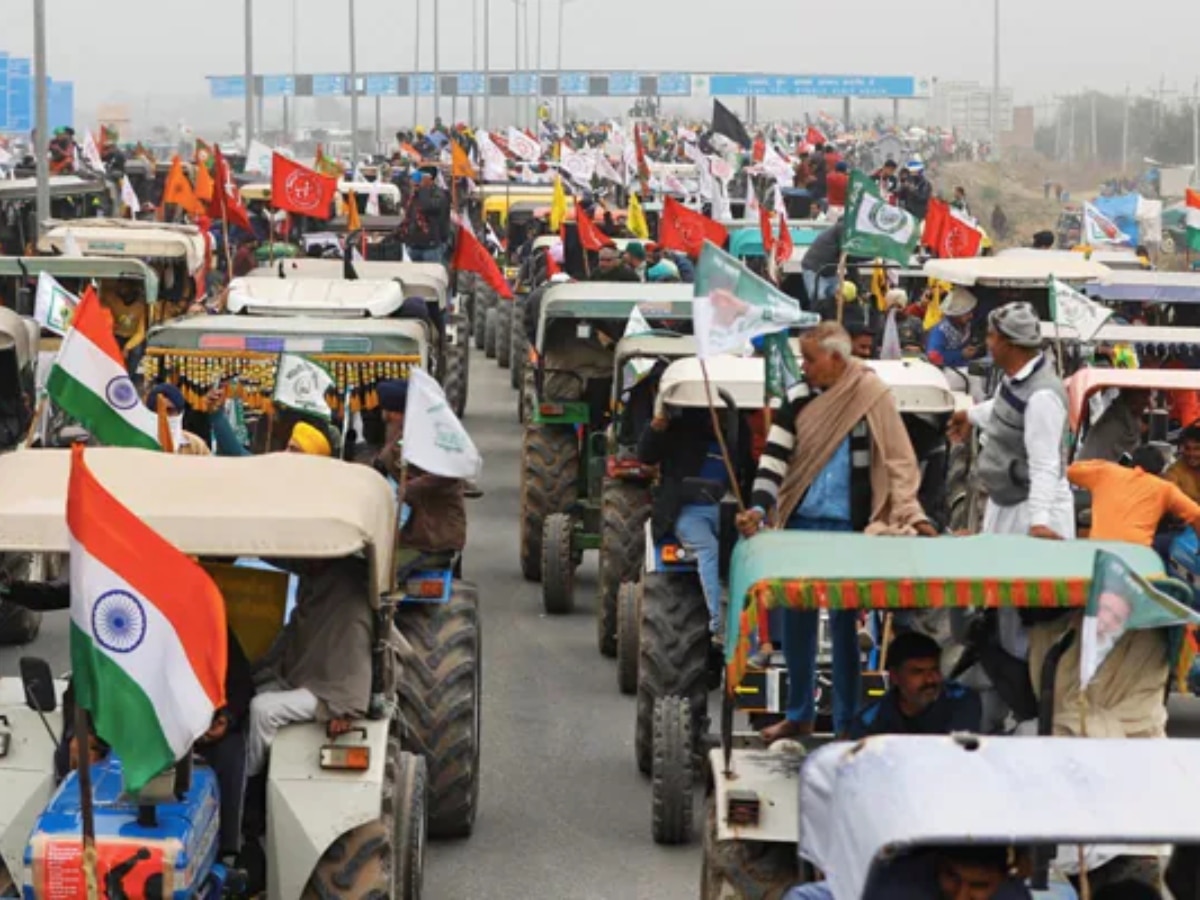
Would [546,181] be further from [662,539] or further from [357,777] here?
[357,777]

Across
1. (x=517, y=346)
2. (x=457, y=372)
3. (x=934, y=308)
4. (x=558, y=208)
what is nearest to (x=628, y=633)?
(x=934, y=308)

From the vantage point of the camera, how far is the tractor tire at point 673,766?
12797 mm

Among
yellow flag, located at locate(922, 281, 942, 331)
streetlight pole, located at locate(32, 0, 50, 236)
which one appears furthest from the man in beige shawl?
streetlight pole, located at locate(32, 0, 50, 236)

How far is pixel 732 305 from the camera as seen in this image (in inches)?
506

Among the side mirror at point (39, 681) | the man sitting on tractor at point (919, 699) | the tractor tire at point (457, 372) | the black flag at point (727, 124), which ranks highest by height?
the black flag at point (727, 124)

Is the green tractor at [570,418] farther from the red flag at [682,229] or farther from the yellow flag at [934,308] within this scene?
the red flag at [682,229]

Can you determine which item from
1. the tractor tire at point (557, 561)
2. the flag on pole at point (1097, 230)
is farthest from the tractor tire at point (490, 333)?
the tractor tire at point (557, 561)

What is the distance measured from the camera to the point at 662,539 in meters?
13.9

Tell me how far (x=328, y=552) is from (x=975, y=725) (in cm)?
224

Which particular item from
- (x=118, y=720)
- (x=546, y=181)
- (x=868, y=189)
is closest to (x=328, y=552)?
(x=118, y=720)

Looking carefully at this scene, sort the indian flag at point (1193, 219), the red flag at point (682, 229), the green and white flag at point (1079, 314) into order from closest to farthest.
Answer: the green and white flag at point (1079, 314), the red flag at point (682, 229), the indian flag at point (1193, 219)

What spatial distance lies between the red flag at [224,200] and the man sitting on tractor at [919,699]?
59.8ft

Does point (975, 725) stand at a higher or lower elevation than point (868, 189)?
lower

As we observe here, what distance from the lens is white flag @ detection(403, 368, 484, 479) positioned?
39.9 feet
